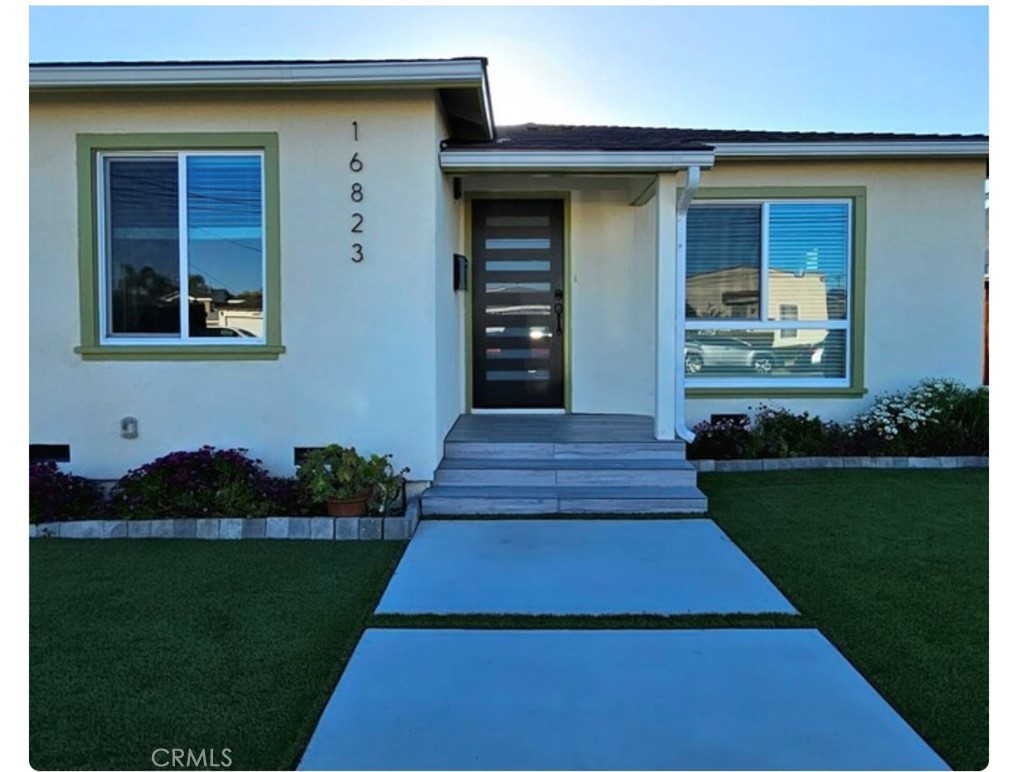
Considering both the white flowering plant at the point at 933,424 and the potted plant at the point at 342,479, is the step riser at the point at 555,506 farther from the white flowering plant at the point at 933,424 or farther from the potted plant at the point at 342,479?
the white flowering plant at the point at 933,424

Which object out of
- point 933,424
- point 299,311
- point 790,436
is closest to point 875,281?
point 933,424

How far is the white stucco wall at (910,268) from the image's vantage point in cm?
821

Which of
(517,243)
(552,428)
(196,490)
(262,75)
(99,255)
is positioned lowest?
(196,490)

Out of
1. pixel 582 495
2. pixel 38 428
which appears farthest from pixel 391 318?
pixel 38 428

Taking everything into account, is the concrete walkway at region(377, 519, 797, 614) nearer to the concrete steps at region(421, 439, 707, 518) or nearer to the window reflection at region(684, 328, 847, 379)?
the concrete steps at region(421, 439, 707, 518)

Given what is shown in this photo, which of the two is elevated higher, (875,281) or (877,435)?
(875,281)

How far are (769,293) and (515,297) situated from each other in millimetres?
2831

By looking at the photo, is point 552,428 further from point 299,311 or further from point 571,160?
point 299,311

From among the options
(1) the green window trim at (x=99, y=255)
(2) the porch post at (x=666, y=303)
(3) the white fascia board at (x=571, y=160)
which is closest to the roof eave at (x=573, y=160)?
(3) the white fascia board at (x=571, y=160)

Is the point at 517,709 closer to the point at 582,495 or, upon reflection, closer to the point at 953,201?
the point at 582,495

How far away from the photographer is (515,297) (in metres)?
8.22
